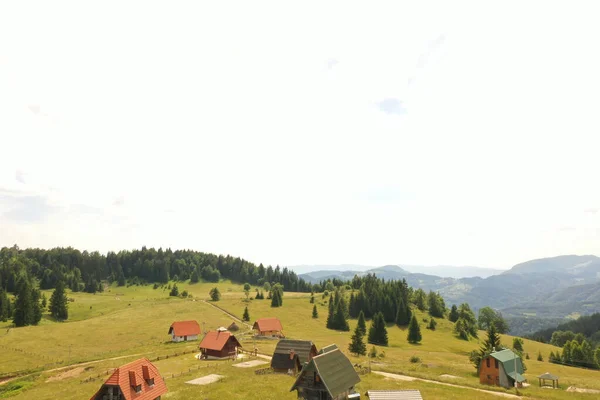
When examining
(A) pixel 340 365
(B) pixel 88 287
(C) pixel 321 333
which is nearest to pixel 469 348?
(C) pixel 321 333

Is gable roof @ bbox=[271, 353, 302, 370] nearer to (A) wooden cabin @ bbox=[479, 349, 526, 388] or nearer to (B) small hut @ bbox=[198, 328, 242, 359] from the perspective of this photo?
(B) small hut @ bbox=[198, 328, 242, 359]

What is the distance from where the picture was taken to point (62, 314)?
133m

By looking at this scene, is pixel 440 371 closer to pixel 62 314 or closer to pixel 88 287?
pixel 62 314

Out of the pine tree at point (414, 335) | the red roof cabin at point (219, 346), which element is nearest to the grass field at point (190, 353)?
the pine tree at point (414, 335)

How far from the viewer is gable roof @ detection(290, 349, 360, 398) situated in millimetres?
41816

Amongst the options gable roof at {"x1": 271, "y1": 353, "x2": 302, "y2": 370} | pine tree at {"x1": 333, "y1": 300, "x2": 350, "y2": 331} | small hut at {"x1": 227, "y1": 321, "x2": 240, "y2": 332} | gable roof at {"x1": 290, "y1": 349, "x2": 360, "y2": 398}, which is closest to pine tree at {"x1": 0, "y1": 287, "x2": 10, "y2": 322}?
small hut at {"x1": 227, "y1": 321, "x2": 240, "y2": 332}

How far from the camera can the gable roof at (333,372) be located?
4182 cm

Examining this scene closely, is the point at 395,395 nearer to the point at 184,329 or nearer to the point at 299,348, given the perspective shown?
the point at 299,348

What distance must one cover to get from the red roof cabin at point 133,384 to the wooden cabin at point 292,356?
66.9 ft

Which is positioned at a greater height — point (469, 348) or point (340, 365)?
point (340, 365)

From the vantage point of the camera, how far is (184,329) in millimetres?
98312

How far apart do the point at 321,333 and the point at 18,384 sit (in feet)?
255

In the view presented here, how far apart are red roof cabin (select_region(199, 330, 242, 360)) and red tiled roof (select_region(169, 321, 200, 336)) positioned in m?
23.2

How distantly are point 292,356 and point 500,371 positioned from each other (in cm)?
3271
